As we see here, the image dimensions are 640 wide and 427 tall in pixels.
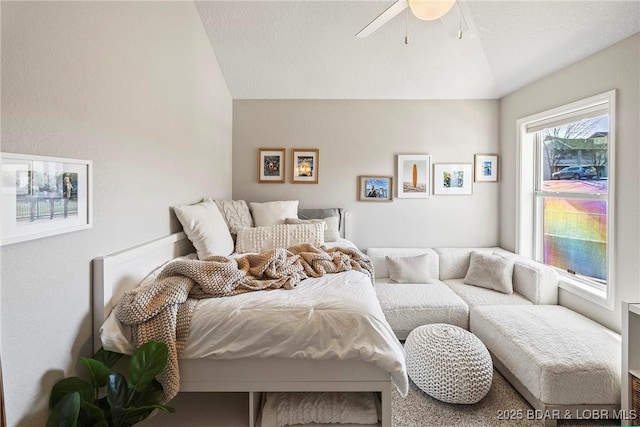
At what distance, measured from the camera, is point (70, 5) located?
1.25m

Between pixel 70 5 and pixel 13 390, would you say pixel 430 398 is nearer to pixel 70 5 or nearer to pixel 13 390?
pixel 13 390

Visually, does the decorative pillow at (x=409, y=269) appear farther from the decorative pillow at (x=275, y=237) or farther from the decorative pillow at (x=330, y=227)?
the decorative pillow at (x=275, y=237)

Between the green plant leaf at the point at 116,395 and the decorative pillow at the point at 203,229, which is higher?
the decorative pillow at the point at 203,229

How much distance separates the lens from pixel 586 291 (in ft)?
7.49

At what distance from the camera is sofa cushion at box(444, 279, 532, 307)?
2.57 m

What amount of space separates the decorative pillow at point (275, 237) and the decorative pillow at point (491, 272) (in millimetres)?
1525

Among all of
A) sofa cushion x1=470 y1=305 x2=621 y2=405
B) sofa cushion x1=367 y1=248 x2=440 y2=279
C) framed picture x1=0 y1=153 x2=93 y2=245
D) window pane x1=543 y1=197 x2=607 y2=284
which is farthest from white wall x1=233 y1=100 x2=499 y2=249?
framed picture x1=0 y1=153 x2=93 y2=245

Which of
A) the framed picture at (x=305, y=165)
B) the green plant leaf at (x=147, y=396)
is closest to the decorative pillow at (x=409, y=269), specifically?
the framed picture at (x=305, y=165)

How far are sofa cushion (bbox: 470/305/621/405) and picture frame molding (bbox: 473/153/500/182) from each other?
168 cm

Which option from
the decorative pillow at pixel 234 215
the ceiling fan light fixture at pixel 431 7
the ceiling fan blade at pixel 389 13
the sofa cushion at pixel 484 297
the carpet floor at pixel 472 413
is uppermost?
the ceiling fan blade at pixel 389 13

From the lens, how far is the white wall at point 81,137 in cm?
103

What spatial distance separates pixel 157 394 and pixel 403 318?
1849 mm

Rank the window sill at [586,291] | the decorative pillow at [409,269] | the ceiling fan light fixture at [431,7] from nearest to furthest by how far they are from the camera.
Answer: the ceiling fan light fixture at [431,7], the window sill at [586,291], the decorative pillow at [409,269]

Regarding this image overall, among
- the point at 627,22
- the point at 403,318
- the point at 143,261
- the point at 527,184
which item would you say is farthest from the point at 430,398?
the point at 627,22
